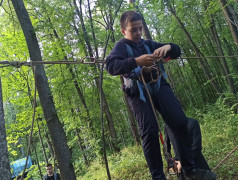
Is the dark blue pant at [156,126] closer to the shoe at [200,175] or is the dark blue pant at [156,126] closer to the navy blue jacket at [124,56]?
the shoe at [200,175]

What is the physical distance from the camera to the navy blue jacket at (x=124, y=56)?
1.89 metres

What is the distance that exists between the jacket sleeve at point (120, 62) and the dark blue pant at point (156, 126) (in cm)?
37

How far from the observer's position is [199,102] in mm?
18781

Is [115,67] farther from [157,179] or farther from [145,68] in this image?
[157,179]

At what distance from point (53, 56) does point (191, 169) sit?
704 centimetres

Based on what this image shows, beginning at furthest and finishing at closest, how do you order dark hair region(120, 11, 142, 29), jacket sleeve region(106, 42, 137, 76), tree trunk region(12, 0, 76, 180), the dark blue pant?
tree trunk region(12, 0, 76, 180)
dark hair region(120, 11, 142, 29)
the dark blue pant
jacket sleeve region(106, 42, 137, 76)

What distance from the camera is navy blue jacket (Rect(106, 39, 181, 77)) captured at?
1.89 meters

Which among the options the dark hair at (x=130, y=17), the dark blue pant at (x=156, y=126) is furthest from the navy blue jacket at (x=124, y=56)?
the dark blue pant at (x=156, y=126)

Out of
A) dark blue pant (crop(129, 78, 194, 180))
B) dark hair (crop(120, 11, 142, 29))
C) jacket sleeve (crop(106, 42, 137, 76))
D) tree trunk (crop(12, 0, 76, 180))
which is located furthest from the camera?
tree trunk (crop(12, 0, 76, 180))

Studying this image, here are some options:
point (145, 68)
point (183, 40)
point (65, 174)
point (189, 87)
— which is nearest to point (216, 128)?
point (65, 174)

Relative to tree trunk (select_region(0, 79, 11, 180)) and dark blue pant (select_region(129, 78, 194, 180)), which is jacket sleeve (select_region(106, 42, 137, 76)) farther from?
tree trunk (select_region(0, 79, 11, 180))

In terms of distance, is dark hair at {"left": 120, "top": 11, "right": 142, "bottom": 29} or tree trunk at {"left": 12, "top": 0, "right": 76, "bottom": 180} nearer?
dark hair at {"left": 120, "top": 11, "right": 142, "bottom": 29}

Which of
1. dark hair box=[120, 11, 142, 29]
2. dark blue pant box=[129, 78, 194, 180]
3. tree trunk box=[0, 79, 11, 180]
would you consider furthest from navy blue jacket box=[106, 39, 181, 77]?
tree trunk box=[0, 79, 11, 180]

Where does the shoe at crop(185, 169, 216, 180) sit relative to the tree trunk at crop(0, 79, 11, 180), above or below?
below
